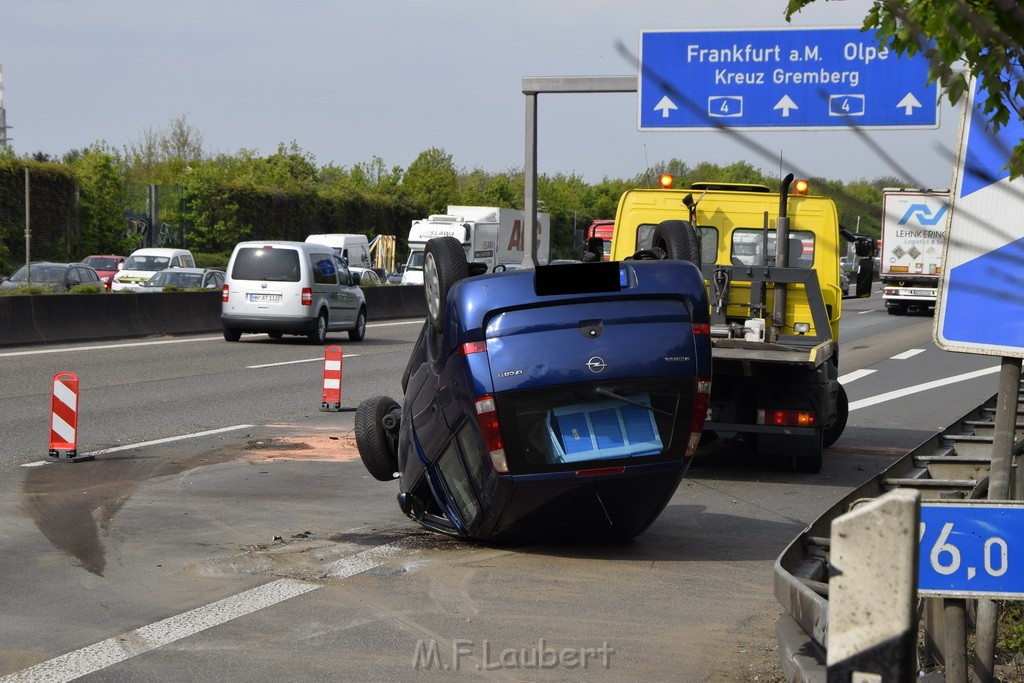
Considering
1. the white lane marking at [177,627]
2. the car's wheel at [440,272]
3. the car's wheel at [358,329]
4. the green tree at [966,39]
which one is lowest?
the car's wheel at [358,329]

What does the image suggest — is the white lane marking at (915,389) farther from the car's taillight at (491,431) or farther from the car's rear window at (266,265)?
the car's rear window at (266,265)

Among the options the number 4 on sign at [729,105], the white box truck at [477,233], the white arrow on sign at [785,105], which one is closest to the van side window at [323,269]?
the number 4 on sign at [729,105]

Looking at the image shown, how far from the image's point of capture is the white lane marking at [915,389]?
1828 cm

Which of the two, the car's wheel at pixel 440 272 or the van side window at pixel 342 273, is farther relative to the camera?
the van side window at pixel 342 273

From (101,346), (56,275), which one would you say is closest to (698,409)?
(101,346)

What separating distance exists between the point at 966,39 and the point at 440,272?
5.09m

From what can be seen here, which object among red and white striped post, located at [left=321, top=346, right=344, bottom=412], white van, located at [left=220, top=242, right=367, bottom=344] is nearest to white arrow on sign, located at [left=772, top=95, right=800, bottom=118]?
red and white striped post, located at [left=321, top=346, right=344, bottom=412]

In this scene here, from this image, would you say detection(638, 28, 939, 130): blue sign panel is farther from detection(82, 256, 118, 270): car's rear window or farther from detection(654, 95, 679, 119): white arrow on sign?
detection(82, 256, 118, 270): car's rear window

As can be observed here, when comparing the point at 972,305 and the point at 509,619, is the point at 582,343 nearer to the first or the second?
the point at 509,619

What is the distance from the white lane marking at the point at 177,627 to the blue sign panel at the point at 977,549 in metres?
3.58

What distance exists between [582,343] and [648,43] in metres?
13.6

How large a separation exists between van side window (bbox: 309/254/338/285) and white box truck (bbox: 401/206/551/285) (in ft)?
55.4

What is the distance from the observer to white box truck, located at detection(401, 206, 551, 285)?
152 ft

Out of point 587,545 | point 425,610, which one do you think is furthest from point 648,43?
point 425,610
